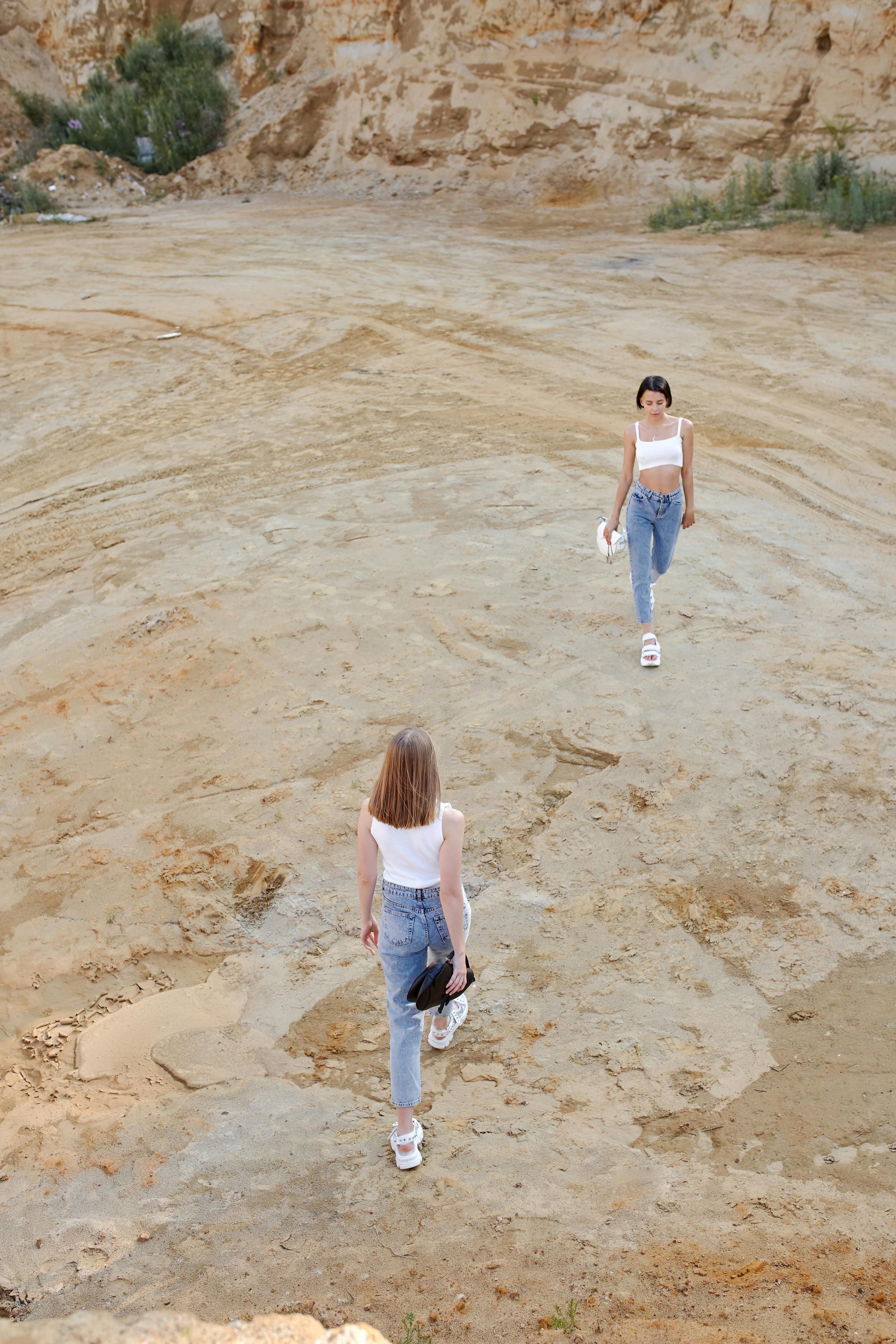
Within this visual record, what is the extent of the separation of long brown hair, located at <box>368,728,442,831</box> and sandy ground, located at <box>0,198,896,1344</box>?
127cm

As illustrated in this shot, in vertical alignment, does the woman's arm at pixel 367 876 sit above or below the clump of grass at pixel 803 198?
below

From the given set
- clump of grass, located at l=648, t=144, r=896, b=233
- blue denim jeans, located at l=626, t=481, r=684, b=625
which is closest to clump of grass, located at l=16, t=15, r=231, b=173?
clump of grass, located at l=648, t=144, r=896, b=233

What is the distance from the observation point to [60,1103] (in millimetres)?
3910

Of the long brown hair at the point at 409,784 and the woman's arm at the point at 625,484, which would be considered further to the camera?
the woman's arm at the point at 625,484

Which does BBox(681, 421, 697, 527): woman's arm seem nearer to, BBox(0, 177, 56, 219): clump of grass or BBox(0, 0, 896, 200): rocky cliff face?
BBox(0, 0, 896, 200): rocky cliff face

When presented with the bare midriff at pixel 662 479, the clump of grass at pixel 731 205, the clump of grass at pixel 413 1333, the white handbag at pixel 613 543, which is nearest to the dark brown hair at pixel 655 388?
the bare midriff at pixel 662 479

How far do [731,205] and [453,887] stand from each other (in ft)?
48.5

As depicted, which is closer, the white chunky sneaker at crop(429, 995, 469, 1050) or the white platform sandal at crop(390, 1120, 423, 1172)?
the white platform sandal at crop(390, 1120, 423, 1172)

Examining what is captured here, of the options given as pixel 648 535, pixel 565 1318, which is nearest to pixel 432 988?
pixel 565 1318

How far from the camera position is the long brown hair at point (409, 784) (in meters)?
3.09

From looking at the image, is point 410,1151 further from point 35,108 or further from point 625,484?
point 35,108

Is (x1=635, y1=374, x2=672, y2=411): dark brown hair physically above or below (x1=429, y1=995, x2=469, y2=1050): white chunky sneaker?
above

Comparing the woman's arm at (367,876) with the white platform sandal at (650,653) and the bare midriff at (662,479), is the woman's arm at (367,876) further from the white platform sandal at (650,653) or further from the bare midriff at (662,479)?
the bare midriff at (662,479)

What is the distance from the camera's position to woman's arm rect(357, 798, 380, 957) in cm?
328
